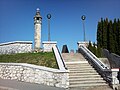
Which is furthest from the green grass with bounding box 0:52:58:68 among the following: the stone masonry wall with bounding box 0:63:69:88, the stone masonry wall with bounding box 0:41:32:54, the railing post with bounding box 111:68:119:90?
the railing post with bounding box 111:68:119:90

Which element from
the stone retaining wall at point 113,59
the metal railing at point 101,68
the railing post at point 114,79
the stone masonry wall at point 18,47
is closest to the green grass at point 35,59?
the stone masonry wall at point 18,47

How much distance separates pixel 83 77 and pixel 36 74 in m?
3.08

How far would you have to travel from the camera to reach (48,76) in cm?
1337

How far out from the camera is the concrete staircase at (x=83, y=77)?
13.1 m

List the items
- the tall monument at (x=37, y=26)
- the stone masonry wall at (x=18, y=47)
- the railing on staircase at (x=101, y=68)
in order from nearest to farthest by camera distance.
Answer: the railing on staircase at (x=101, y=68) < the stone masonry wall at (x=18, y=47) < the tall monument at (x=37, y=26)

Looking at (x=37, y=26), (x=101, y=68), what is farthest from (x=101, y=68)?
(x=37, y=26)

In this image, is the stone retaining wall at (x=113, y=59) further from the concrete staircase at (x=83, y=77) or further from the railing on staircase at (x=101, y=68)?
the concrete staircase at (x=83, y=77)

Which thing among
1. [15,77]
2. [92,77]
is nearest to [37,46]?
[15,77]

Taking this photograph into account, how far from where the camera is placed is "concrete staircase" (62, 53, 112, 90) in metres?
13.1

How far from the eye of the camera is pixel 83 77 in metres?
14.3

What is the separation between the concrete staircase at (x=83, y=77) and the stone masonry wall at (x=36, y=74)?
760mm

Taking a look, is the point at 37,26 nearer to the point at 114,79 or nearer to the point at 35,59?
the point at 35,59

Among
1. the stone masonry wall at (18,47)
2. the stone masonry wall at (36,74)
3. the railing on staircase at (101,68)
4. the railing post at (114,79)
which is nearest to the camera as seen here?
the railing post at (114,79)

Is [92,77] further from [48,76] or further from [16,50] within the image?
[16,50]
